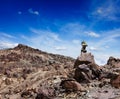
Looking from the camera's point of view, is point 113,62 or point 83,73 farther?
point 113,62

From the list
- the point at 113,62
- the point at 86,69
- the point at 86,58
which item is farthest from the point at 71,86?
the point at 113,62

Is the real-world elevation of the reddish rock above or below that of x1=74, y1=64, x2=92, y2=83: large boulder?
below

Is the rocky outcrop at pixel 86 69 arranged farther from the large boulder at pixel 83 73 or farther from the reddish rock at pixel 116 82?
the reddish rock at pixel 116 82

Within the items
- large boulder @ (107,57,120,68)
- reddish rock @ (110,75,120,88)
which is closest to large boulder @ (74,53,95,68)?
reddish rock @ (110,75,120,88)

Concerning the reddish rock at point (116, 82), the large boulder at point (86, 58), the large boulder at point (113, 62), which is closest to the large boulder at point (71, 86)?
the reddish rock at point (116, 82)

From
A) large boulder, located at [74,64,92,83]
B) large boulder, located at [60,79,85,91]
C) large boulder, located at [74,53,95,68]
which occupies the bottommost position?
large boulder, located at [60,79,85,91]

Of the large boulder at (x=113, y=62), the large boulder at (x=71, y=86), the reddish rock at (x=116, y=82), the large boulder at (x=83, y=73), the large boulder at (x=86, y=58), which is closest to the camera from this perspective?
the reddish rock at (x=116, y=82)

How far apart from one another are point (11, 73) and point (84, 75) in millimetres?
27348

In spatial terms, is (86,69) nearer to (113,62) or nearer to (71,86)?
(71,86)

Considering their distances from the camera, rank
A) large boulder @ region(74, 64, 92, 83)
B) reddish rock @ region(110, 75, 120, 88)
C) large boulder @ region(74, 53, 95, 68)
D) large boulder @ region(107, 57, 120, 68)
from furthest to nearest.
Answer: large boulder @ region(107, 57, 120, 68) < large boulder @ region(74, 53, 95, 68) < large boulder @ region(74, 64, 92, 83) < reddish rock @ region(110, 75, 120, 88)

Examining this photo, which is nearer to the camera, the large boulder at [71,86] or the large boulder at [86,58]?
the large boulder at [71,86]

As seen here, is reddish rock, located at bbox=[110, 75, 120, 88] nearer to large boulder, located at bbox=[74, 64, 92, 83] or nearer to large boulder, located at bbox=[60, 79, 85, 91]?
large boulder, located at bbox=[60, 79, 85, 91]

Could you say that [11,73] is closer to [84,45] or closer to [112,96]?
[84,45]

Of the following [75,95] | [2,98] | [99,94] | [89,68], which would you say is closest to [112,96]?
[99,94]
